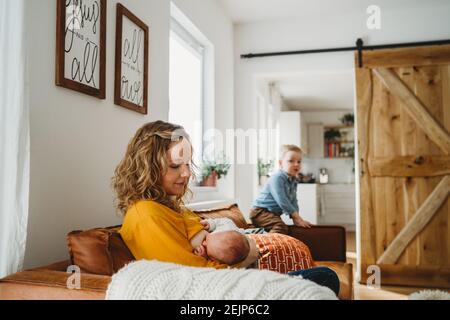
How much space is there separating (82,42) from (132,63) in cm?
48

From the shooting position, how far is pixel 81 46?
1.73m

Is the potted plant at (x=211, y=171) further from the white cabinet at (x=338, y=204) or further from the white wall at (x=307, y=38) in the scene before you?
the white cabinet at (x=338, y=204)

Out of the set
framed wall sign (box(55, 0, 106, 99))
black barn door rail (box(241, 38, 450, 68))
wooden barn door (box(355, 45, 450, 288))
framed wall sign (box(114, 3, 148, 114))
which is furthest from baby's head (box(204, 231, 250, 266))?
black barn door rail (box(241, 38, 450, 68))

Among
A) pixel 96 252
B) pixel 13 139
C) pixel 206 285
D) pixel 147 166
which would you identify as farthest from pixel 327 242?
pixel 13 139

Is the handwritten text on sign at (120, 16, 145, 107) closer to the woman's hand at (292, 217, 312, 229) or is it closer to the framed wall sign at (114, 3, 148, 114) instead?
the framed wall sign at (114, 3, 148, 114)

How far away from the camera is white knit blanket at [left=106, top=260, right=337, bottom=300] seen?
32.0 inches

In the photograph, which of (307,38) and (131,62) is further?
(307,38)

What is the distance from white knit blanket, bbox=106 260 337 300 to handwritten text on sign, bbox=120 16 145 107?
138cm

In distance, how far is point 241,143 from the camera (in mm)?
4449

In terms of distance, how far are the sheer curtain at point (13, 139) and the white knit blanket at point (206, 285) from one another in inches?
20.5

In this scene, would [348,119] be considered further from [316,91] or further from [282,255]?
[282,255]

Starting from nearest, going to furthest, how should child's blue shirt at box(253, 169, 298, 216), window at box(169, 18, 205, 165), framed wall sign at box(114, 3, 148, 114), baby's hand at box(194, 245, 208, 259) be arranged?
baby's hand at box(194, 245, 208, 259) → framed wall sign at box(114, 3, 148, 114) → child's blue shirt at box(253, 169, 298, 216) → window at box(169, 18, 205, 165)
